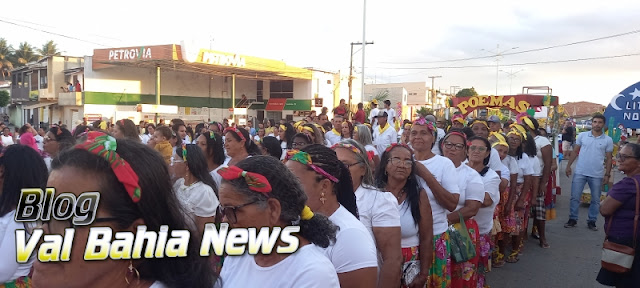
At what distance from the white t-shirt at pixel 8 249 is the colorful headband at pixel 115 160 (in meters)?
1.30

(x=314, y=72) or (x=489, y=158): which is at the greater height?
(x=314, y=72)

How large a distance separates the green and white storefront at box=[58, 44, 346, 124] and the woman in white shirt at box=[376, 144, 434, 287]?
68.1 ft

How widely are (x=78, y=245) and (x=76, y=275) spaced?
87 millimetres

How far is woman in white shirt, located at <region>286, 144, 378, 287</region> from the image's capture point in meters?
2.08

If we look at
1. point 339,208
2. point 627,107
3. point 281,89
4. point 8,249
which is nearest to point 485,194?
point 339,208

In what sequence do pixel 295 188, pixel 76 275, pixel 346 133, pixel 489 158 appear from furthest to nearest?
pixel 346 133, pixel 489 158, pixel 295 188, pixel 76 275

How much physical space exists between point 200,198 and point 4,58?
205 ft

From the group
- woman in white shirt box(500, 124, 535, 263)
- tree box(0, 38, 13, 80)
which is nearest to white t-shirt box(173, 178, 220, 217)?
woman in white shirt box(500, 124, 535, 263)

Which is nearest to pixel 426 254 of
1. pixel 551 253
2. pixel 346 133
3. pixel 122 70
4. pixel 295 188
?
pixel 295 188

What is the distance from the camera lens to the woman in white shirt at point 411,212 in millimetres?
3225

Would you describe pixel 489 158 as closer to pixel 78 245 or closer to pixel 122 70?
pixel 78 245

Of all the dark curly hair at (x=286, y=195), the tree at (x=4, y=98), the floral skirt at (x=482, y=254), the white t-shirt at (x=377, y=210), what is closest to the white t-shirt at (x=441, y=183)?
the white t-shirt at (x=377, y=210)

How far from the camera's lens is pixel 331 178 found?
2381mm

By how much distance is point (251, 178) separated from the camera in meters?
1.81
